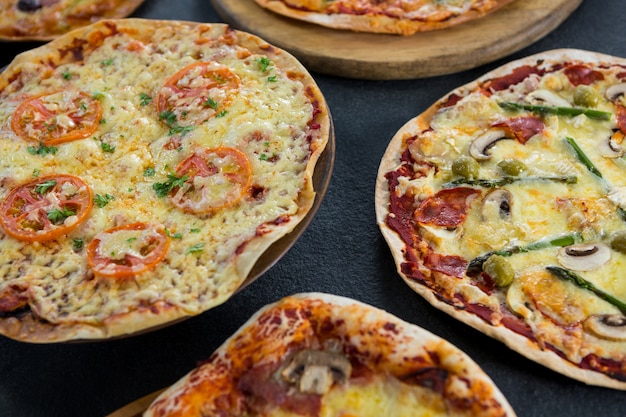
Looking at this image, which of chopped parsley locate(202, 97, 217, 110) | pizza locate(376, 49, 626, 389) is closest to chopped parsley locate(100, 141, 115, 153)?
chopped parsley locate(202, 97, 217, 110)

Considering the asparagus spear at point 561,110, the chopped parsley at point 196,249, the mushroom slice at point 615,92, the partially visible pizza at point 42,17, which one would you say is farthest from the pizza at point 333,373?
the partially visible pizza at point 42,17

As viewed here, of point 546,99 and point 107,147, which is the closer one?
point 107,147

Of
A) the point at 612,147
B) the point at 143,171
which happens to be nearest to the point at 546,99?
the point at 612,147

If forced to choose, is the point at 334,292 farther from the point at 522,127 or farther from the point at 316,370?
the point at 522,127

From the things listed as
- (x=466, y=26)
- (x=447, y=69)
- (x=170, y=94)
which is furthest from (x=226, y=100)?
(x=466, y=26)

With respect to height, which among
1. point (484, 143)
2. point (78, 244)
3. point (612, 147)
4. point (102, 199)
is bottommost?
point (78, 244)

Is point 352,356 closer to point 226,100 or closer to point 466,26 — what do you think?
point 226,100
